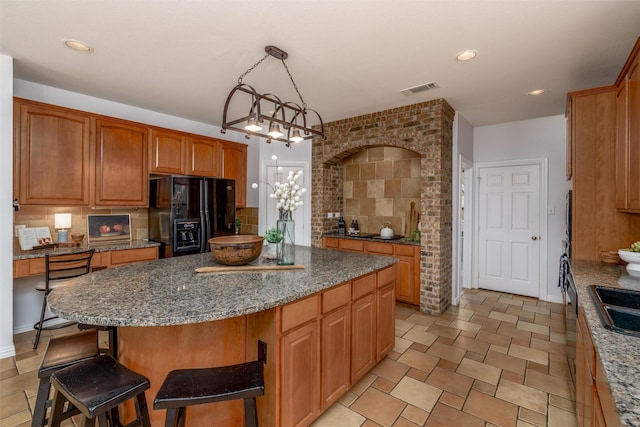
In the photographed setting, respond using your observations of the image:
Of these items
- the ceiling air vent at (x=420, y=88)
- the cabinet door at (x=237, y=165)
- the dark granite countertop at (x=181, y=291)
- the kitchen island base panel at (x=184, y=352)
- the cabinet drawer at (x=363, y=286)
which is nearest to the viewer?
the dark granite countertop at (x=181, y=291)

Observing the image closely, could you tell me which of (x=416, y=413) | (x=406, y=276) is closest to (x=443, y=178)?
(x=406, y=276)

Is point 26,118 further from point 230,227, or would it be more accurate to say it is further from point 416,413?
point 416,413

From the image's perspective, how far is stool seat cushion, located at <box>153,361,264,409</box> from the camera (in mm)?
1137

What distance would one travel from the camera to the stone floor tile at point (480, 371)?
7.71ft

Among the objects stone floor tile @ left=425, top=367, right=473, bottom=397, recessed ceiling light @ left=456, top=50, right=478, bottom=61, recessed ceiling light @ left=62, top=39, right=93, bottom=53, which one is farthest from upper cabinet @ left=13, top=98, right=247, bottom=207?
stone floor tile @ left=425, top=367, right=473, bottom=397

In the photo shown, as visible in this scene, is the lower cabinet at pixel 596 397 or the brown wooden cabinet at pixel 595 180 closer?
the lower cabinet at pixel 596 397

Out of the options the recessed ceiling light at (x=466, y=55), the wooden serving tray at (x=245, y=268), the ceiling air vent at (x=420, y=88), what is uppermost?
the ceiling air vent at (x=420, y=88)

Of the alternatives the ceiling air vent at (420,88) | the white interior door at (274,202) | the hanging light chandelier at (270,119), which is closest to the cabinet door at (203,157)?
the white interior door at (274,202)

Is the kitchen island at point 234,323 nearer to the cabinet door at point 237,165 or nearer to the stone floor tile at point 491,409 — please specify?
the stone floor tile at point 491,409

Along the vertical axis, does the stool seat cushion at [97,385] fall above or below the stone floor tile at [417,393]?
above

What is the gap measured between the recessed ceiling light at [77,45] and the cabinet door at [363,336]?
2931 mm

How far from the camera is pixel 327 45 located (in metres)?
2.34

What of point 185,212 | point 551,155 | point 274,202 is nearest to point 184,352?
point 185,212

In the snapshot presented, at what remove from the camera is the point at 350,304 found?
82.0 inches
